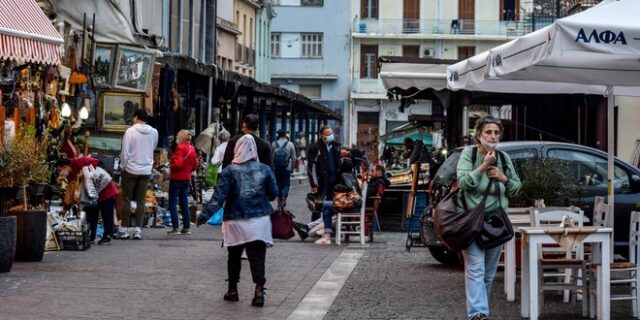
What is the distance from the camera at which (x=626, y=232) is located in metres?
15.9

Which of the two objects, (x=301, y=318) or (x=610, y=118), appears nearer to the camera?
(x=301, y=318)

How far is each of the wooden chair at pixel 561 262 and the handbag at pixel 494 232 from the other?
1004 mm

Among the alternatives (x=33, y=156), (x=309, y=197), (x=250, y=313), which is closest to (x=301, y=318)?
(x=250, y=313)

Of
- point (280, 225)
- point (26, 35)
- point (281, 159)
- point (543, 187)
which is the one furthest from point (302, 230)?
point (280, 225)

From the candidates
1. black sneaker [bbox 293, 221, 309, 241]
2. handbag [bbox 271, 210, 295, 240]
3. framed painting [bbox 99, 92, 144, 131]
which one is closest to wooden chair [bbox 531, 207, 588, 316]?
handbag [bbox 271, 210, 295, 240]

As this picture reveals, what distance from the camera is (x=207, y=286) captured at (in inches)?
542

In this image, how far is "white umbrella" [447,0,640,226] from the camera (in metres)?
10.6

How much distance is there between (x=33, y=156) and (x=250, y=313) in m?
4.54

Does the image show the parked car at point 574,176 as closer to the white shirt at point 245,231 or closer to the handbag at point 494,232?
the white shirt at point 245,231

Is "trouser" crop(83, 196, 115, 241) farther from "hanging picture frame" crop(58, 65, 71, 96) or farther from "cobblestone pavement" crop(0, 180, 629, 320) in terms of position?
"hanging picture frame" crop(58, 65, 71, 96)

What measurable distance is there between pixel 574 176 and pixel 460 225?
21.9 feet

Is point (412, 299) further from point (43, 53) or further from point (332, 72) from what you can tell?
point (332, 72)

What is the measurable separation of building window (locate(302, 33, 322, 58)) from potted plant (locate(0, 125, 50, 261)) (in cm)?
6020

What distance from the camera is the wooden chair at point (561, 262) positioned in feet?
38.4
